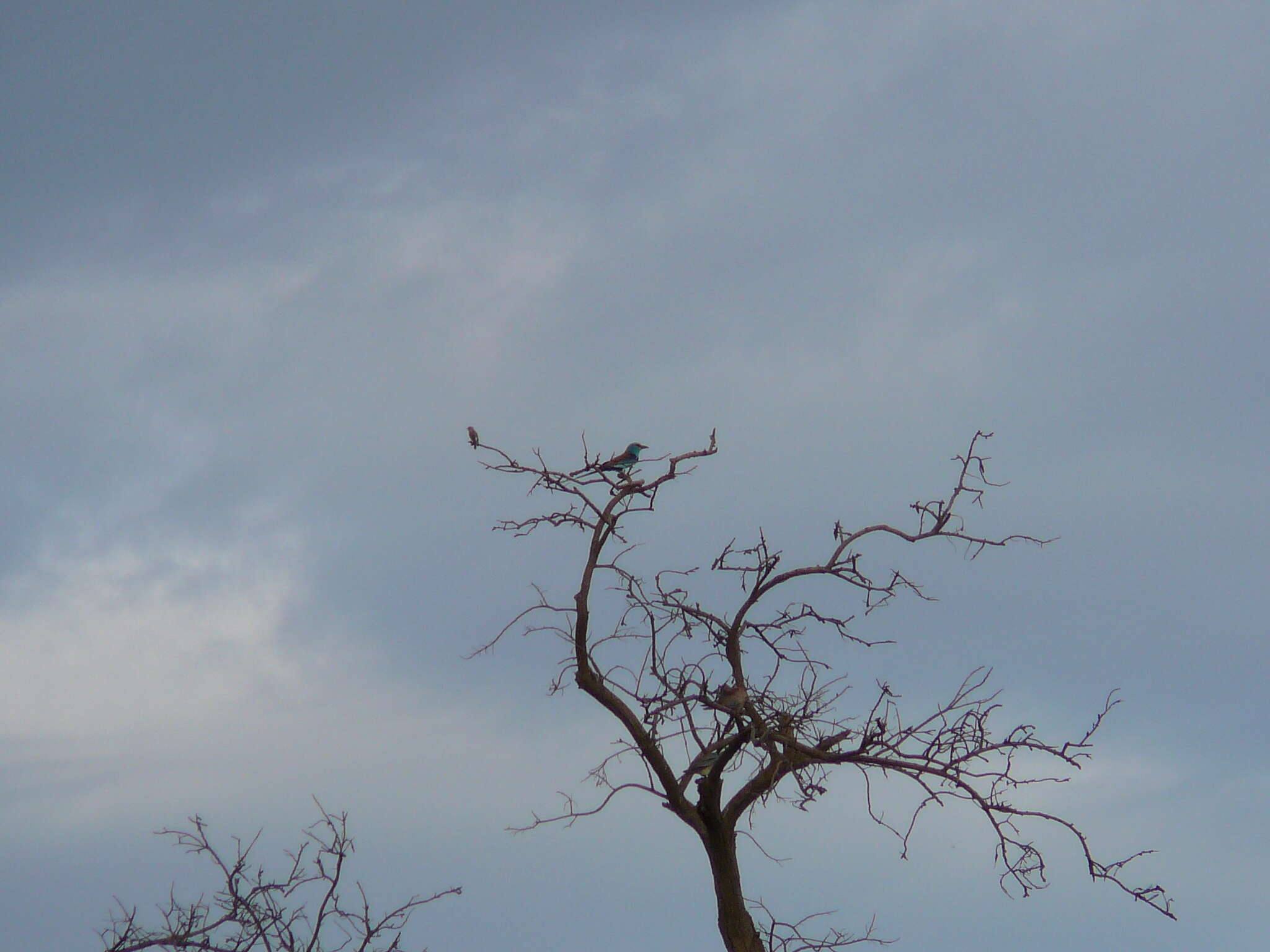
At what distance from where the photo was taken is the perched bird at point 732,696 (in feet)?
27.8

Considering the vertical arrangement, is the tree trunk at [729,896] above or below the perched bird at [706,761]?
below

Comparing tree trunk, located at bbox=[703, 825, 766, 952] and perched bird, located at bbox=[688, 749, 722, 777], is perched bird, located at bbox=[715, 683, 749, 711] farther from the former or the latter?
tree trunk, located at bbox=[703, 825, 766, 952]

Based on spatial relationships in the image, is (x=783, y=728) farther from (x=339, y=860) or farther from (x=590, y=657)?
(x=339, y=860)

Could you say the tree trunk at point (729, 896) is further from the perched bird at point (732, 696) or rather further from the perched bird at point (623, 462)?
the perched bird at point (623, 462)

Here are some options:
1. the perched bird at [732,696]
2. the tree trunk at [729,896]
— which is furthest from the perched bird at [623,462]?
the tree trunk at [729,896]

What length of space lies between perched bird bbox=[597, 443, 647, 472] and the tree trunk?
2.72 metres

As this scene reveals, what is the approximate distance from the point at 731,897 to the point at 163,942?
437 cm

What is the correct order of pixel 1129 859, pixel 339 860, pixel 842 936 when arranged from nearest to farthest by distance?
pixel 1129 859, pixel 842 936, pixel 339 860

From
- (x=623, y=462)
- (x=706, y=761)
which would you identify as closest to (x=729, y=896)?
(x=706, y=761)

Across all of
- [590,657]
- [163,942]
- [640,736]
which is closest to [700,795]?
[640,736]

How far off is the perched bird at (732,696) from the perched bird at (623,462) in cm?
171

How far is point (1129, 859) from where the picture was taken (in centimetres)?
766

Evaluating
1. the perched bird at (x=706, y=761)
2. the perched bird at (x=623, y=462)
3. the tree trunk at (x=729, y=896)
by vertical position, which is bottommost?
the tree trunk at (x=729, y=896)

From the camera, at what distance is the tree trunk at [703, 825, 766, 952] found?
28.3 ft
